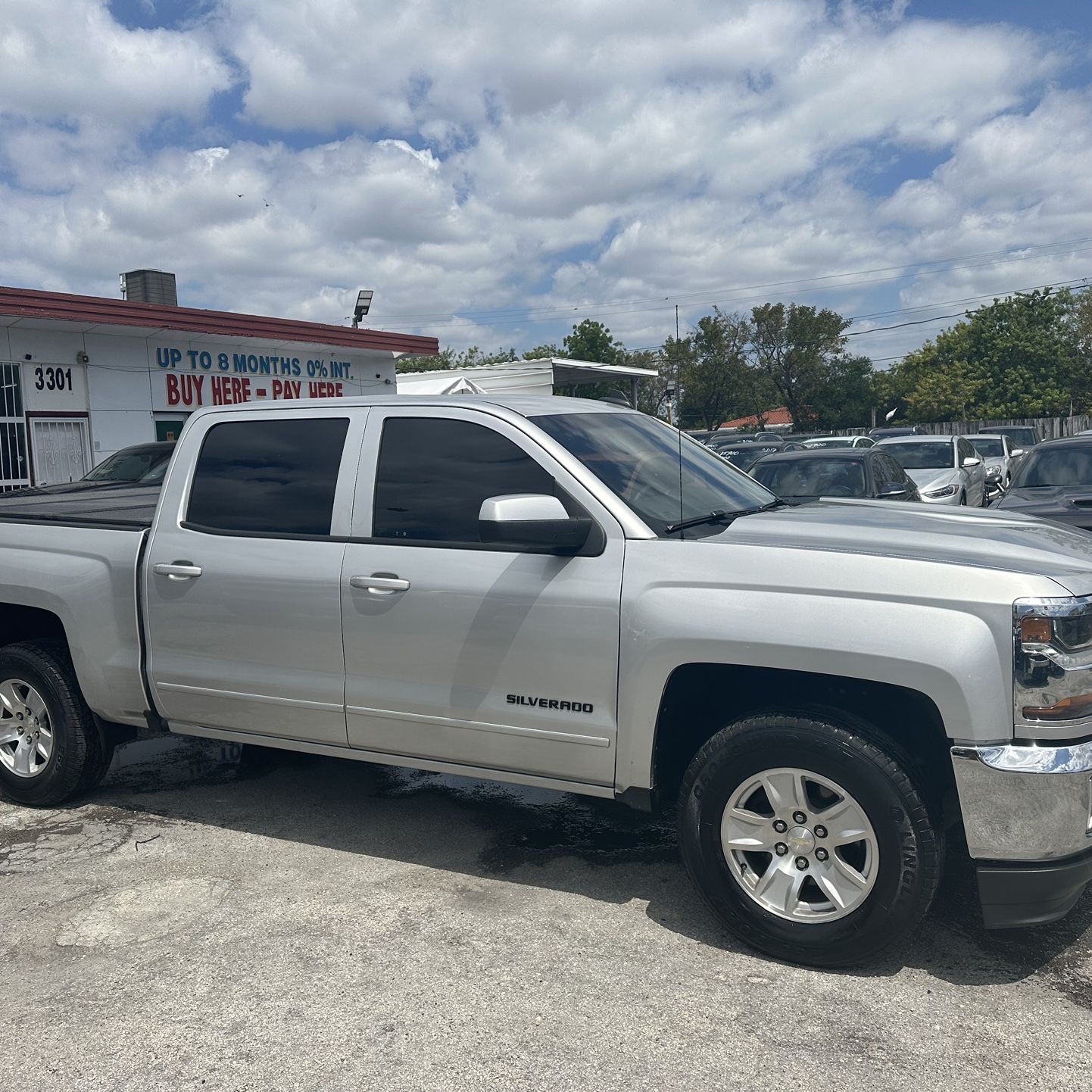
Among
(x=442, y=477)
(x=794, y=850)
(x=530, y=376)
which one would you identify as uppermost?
(x=530, y=376)

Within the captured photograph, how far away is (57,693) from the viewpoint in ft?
17.1

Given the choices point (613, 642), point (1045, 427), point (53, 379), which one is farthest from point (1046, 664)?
point (1045, 427)

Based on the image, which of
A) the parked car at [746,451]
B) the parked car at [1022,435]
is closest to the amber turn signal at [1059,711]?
the parked car at [746,451]

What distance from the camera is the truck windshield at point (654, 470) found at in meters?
4.12

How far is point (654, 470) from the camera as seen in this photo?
4.44 meters

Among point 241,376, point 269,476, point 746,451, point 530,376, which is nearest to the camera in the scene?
point 269,476

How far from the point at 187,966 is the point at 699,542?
7.49ft

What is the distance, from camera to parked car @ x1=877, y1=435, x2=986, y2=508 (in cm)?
1474

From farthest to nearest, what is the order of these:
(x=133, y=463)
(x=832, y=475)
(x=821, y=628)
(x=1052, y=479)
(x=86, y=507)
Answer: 1. (x=133, y=463)
2. (x=832, y=475)
3. (x=1052, y=479)
4. (x=86, y=507)
5. (x=821, y=628)

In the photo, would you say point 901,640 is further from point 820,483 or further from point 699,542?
point 820,483

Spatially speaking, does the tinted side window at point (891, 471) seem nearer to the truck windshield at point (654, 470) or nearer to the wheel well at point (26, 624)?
the truck windshield at point (654, 470)

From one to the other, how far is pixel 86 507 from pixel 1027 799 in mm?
4525

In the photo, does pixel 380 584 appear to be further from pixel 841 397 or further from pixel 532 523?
pixel 841 397

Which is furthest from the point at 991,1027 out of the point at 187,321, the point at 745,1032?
the point at 187,321
